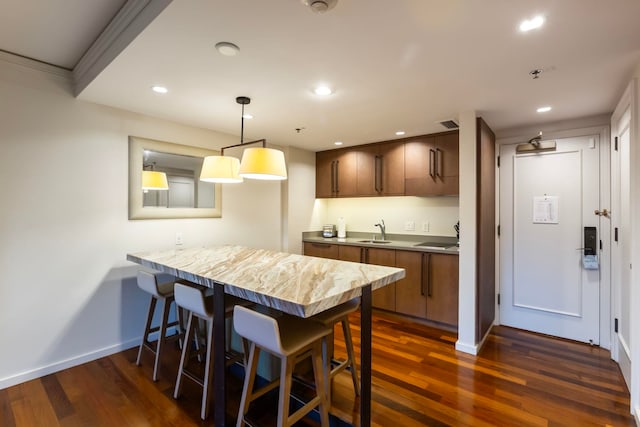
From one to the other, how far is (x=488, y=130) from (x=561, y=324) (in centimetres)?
209

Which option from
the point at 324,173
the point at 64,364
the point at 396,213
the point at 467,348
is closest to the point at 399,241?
the point at 396,213

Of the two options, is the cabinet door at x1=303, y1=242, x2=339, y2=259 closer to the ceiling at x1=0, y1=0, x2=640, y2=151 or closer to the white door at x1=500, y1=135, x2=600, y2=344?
the ceiling at x1=0, y1=0, x2=640, y2=151

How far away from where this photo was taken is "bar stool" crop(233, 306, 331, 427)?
4.73 ft

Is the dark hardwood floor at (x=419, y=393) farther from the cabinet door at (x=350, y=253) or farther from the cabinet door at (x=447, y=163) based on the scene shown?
the cabinet door at (x=447, y=163)

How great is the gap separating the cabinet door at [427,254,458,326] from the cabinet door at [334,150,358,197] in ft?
4.74

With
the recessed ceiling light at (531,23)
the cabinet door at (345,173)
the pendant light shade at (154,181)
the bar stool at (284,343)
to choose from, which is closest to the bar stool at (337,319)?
the bar stool at (284,343)

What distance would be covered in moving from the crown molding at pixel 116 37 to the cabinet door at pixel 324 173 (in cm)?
288

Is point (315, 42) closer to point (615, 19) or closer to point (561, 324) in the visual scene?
point (615, 19)

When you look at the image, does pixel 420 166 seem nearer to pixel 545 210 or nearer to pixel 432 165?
pixel 432 165

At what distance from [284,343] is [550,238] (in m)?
3.05

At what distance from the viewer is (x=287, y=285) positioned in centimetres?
158

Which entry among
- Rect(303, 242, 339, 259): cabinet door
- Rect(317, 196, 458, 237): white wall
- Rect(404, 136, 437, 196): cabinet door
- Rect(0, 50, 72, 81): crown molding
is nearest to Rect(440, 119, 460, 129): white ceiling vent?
Rect(404, 136, 437, 196): cabinet door

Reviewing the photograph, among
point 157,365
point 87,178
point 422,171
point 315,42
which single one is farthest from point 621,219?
point 87,178

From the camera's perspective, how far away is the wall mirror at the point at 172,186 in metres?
2.83
